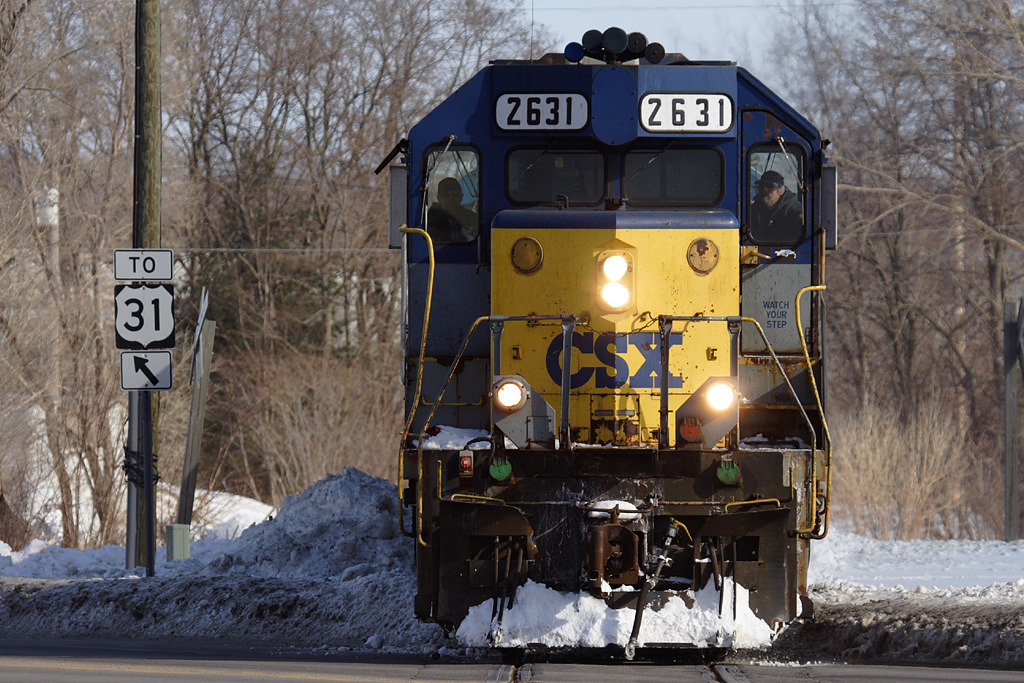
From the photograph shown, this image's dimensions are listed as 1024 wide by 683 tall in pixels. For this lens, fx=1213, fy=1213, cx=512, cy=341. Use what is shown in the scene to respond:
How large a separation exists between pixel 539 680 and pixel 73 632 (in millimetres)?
3977

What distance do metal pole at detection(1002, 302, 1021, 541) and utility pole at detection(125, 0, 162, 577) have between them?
338 inches

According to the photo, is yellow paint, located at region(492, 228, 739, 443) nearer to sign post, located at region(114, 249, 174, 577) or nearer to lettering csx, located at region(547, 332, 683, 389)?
lettering csx, located at region(547, 332, 683, 389)

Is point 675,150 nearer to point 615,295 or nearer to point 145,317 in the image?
point 615,295

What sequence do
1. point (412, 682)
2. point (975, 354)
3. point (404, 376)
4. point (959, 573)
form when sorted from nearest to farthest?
point (412, 682), point (404, 376), point (959, 573), point (975, 354)

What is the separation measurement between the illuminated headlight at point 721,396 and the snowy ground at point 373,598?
42.0 inches

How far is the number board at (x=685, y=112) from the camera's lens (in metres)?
7.81

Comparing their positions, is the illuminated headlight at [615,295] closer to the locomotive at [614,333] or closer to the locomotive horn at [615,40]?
the locomotive at [614,333]

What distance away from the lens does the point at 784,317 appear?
26.1 ft

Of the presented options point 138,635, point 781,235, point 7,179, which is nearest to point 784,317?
point 781,235

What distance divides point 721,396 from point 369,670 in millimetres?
2496

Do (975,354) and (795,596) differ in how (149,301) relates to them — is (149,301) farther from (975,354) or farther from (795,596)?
(975,354)

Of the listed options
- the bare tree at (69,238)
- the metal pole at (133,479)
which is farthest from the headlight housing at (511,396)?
the bare tree at (69,238)

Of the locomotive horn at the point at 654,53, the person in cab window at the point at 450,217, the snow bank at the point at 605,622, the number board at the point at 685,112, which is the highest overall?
the locomotive horn at the point at 654,53

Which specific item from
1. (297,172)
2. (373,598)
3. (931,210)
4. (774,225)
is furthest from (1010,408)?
(297,172)
